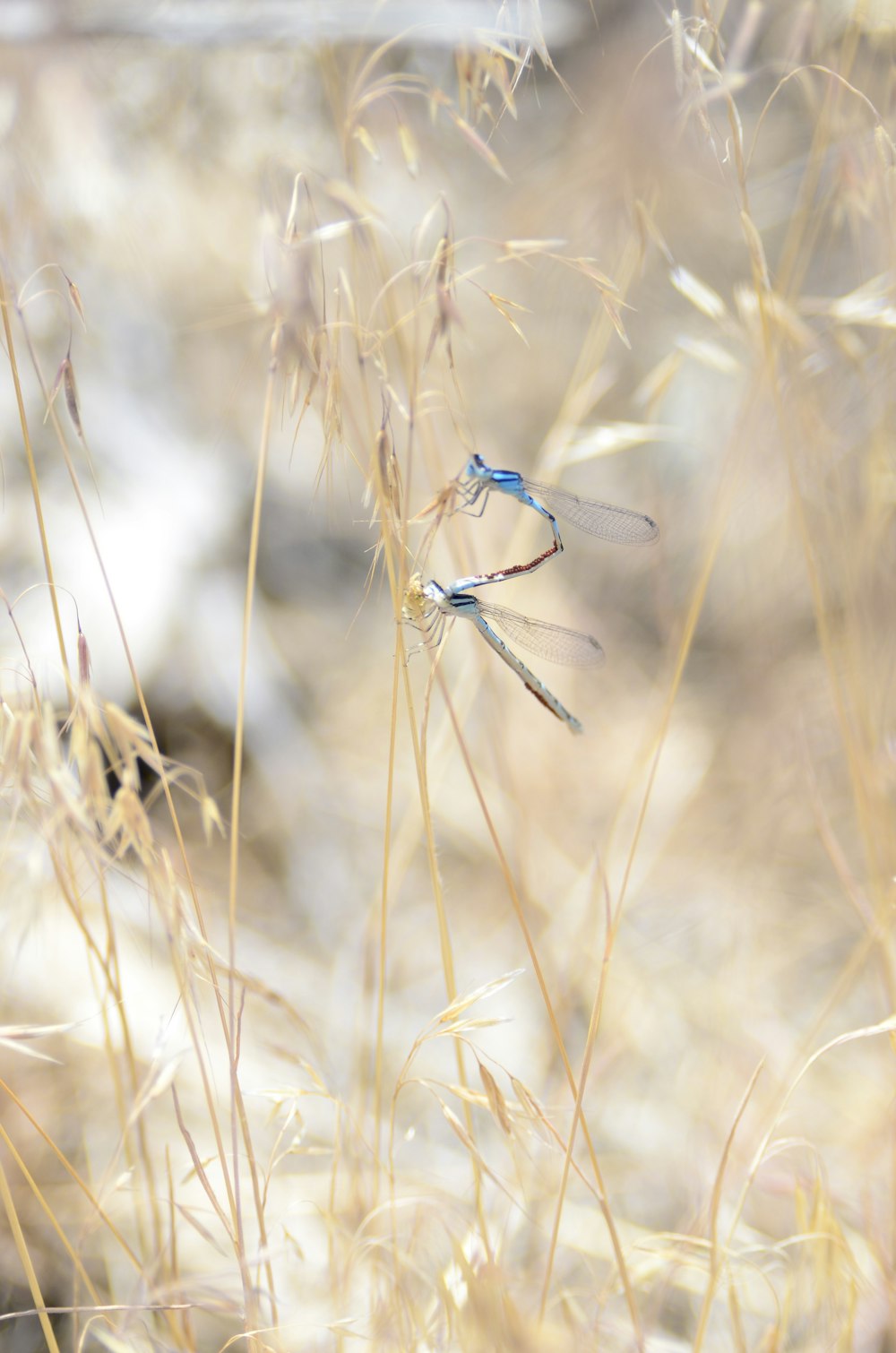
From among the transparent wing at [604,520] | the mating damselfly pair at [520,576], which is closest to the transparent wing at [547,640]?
the mating damselfly pair at [520,576]

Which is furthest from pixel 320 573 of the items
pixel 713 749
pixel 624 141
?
pixel 624 141

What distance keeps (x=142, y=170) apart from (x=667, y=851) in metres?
2.83

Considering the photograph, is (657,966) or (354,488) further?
(354,488)

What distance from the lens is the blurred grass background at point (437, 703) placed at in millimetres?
957

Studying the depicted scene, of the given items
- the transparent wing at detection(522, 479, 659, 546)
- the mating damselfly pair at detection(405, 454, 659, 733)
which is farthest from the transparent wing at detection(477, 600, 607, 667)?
the transparent wing at detection(522, 479, 659, 546)

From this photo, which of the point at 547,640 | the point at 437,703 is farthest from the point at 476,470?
the point at 437,703

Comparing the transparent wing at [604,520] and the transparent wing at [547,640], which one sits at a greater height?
the transparent wing at [604,520]

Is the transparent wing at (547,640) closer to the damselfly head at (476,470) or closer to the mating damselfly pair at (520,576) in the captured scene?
the mating damselfly pair at (520,576)

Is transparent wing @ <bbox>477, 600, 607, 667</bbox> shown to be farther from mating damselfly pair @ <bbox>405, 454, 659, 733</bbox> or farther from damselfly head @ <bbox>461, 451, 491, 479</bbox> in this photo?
damselfly head @ <bbox>461, 451, 491, 479</bbox>

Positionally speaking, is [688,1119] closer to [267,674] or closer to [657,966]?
[657,966]

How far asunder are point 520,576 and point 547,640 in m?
0.16

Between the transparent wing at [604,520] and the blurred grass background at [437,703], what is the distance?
10 centimetres

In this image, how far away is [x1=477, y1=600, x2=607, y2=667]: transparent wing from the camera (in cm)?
146

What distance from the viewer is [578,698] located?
3008 mm
